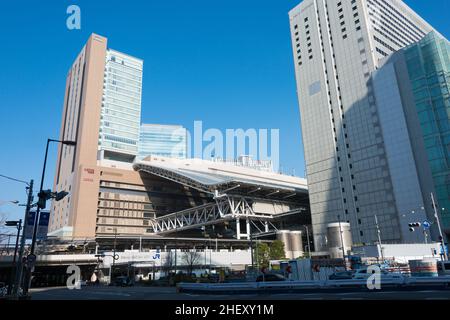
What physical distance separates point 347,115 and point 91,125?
7990cm

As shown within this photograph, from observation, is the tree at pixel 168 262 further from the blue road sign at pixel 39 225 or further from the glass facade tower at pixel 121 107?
the glass facade tower at pixel 121 107

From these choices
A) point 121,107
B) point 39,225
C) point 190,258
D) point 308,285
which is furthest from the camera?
point 121,107

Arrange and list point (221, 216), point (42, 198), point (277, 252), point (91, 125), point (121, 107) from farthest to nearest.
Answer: point (121, 107), point (91, 125), point (221, 216), point (277, 252), point (42, 198)

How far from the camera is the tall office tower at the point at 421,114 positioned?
68688 millimetres

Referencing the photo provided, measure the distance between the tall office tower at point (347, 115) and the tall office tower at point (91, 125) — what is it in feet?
215

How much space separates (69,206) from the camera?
10338cm

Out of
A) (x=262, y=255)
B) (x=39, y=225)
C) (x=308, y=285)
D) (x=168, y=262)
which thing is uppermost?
(x=39, y=225)

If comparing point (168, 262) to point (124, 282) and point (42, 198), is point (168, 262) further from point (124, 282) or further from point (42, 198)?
point (42, 198)

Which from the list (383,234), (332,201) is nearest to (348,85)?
(332,201)

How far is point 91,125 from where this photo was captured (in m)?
113

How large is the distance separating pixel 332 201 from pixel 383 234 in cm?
1479

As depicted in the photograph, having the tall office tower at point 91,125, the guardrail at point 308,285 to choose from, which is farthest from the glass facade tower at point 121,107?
the guardrail at point 308,285

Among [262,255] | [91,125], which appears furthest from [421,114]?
[91,125]
